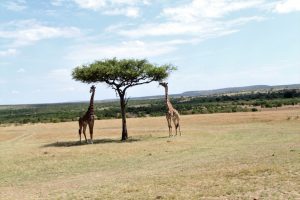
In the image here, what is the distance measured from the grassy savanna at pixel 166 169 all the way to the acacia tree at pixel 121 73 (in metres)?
4.72

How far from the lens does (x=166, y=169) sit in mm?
18406

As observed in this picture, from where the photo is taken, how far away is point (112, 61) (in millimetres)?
33312

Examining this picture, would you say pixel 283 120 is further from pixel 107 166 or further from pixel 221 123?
pixel 107 166

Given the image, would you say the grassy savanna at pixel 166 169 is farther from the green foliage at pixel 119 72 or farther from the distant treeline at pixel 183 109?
the distant treeline at pixel 183 109

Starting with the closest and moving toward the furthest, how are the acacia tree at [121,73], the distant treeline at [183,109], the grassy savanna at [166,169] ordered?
the grassy savanna at [166,169]
the acacia tree at [121,73]
the distant treeline at [183,109]

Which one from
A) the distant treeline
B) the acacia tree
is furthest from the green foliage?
the distant treeline

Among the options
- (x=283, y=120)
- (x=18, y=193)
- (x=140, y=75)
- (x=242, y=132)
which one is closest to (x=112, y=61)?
(x=140, y=75)

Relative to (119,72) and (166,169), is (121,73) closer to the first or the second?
(119,72)

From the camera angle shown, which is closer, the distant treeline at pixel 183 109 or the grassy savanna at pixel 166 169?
the grassy savanna at pixel 166 169

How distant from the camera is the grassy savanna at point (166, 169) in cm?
1317

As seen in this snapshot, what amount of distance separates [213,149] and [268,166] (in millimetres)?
8426

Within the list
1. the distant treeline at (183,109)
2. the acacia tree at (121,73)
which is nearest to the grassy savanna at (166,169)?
the acacia tree at (121,73)

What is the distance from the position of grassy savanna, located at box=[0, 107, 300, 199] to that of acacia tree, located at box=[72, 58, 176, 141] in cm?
472

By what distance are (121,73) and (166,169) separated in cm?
1479
